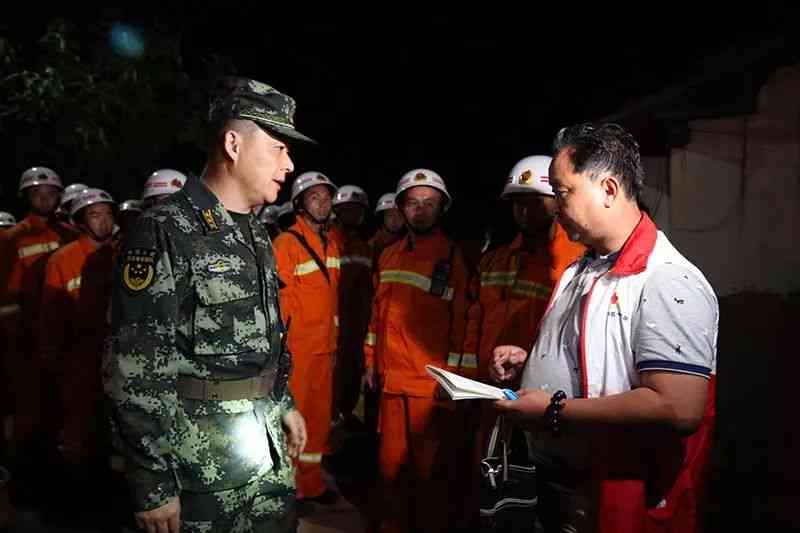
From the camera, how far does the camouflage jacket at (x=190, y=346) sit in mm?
2453

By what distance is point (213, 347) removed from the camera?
8.80 feet

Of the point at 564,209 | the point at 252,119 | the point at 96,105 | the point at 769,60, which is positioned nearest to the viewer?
the point at 564,209

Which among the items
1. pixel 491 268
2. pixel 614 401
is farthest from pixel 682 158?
pixel 614 401

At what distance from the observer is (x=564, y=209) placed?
244 cm

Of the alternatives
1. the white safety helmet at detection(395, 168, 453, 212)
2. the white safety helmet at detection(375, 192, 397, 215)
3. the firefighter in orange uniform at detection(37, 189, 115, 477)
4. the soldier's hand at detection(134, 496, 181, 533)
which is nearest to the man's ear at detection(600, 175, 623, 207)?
the soldier's hand at detection(134, 496, 181, 533)

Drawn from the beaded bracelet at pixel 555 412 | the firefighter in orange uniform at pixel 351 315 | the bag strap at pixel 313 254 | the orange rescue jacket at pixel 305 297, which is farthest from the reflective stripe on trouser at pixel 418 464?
the beaded bracelet at pixel 555 412

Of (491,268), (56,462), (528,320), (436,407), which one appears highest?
(491,268)

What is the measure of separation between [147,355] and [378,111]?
13.4 m

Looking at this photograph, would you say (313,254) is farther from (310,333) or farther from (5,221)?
(5,221)

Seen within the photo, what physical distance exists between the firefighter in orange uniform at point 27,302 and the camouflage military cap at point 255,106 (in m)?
5.28

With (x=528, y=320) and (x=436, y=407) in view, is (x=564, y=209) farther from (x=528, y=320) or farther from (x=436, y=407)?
(x=436, y=407)

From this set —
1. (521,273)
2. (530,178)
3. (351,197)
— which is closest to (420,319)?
(521,273)

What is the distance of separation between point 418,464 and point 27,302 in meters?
4.80

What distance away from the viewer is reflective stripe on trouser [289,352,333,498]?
19.5ft
